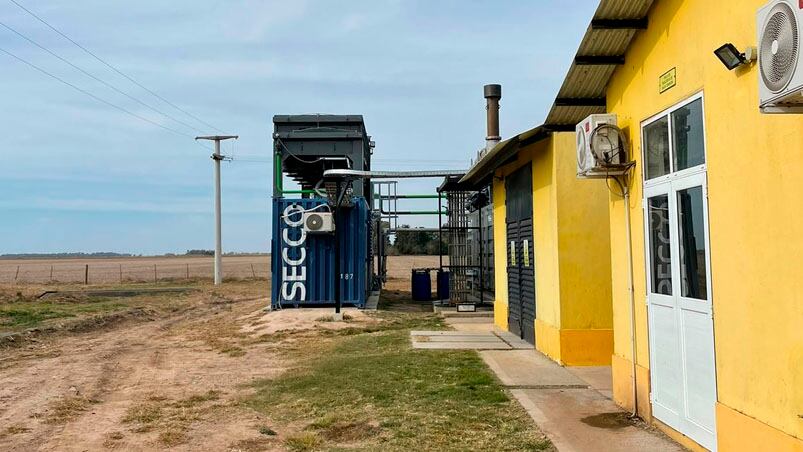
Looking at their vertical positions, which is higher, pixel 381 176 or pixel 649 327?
pixel 381 176

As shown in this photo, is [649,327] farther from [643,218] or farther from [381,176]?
[381,176]

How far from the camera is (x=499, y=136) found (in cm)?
1550

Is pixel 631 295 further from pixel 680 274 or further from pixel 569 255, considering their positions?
pixel 569 255

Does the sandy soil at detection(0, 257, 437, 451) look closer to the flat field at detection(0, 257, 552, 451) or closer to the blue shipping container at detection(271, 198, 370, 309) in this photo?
the flat field at detection(0, 257, 552, 451)

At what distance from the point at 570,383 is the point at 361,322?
844 cm

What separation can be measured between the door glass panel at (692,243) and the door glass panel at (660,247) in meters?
0.24

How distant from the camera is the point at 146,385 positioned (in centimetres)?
912

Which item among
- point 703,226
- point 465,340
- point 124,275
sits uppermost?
point 703,226

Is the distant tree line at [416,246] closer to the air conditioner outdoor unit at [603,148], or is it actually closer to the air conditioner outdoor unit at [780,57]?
the air conditioner outdoor unit at [603,148]

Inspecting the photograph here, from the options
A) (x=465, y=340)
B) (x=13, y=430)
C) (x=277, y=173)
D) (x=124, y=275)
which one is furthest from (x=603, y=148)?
(x=124, y=275)

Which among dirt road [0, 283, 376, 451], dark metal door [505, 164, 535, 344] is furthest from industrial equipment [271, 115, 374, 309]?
dark metal door [505, 164, 535, 344]

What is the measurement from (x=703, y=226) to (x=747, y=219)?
2.25 ft

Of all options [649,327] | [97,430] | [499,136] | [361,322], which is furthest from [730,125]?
[361,322]

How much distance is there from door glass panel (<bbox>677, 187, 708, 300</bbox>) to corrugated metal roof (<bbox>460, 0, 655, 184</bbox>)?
1734mm
